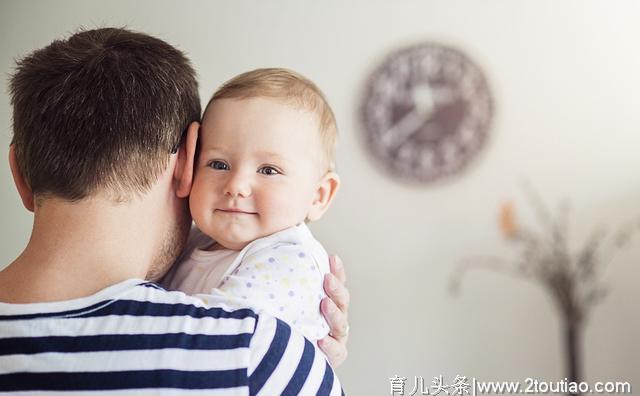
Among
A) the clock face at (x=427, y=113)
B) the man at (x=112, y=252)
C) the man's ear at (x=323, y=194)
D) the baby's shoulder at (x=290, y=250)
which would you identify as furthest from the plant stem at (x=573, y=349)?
the man at (x=112, y=252)

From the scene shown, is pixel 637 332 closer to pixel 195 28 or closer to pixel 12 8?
pixel 195 28

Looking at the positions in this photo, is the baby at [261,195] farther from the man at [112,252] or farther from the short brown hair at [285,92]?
the man at [112,252]

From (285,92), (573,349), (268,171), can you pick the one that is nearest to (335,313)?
(268,171)

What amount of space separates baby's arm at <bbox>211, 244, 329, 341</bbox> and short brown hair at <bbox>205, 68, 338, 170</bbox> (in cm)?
27

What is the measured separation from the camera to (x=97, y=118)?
746 millimetres

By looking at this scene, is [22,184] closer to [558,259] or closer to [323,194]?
[323,194]

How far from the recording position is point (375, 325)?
3.17 m

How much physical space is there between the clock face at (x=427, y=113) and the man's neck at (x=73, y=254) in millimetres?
2525

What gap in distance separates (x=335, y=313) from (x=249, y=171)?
27 cm

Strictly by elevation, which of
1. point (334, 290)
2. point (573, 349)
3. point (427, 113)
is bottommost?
point (573, 349)

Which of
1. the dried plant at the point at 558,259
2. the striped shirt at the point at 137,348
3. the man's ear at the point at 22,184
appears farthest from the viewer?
the dried plant at the point at 558,259

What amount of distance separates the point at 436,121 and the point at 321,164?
2.12m

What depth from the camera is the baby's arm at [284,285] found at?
91cm

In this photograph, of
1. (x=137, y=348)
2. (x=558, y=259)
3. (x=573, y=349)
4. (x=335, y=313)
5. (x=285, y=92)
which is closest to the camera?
(x=137, y=348)
